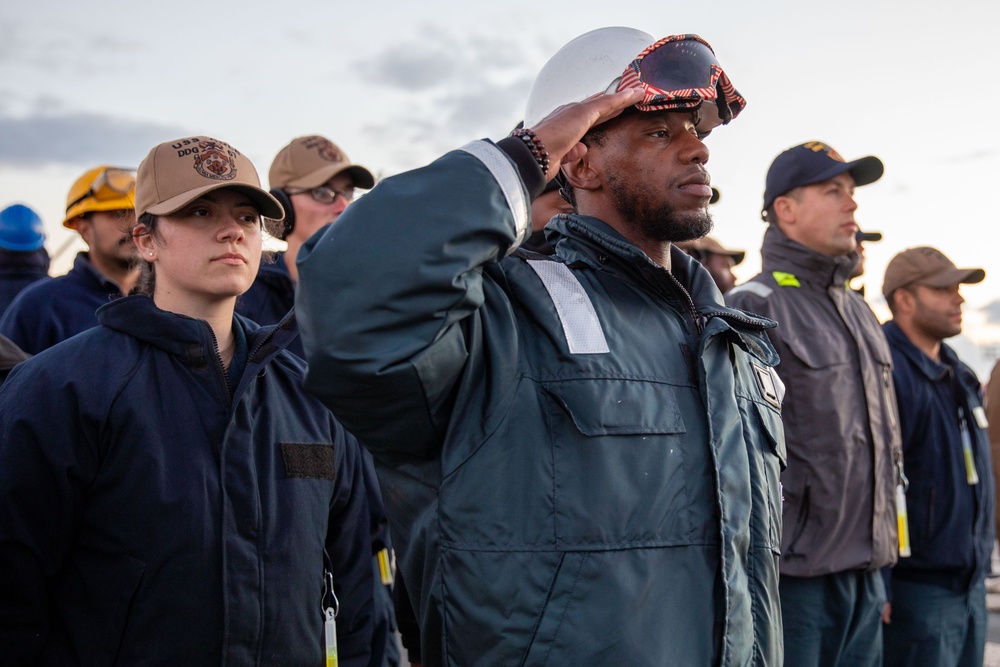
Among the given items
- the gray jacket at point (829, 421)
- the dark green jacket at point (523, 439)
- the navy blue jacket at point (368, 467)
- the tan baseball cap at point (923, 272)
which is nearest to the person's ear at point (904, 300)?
the tan baseball cap at point (923, 272)

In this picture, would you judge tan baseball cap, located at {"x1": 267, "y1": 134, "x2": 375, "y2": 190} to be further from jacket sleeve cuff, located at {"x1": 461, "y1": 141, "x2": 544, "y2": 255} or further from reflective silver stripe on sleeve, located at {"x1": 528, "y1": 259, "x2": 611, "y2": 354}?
jacket sleeve cuff, located at {"x1": 461, "y1": 141, "x2": 544, "y2": 255}

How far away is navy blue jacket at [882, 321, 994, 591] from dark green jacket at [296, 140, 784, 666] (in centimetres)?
352

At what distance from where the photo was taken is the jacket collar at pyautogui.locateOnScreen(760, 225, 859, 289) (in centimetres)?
506

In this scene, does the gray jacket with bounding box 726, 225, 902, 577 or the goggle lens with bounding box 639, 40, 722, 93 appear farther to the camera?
the gray jacket with bounding box 726, 225, 902, 577

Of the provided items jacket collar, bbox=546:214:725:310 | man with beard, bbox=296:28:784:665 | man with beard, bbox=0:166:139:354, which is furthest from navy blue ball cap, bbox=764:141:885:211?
man with beard, bbox=0:166:139:354

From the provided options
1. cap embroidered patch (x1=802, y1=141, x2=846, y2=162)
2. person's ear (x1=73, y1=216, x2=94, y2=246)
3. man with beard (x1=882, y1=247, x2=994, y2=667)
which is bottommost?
man with beard (x1=882, y1=247, x2=994, y2=667)

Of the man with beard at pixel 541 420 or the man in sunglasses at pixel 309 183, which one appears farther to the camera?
the man in sunglasses at pixel 309 183

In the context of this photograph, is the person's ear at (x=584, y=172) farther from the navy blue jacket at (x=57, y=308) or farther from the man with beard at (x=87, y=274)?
the navy blue jacket at (x=57, y=308)

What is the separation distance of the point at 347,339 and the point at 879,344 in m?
3.88

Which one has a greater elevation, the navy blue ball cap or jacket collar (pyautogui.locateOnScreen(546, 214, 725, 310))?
the navy blue ball cap

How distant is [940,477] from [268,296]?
3.68 m

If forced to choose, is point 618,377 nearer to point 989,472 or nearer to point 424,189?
point 424,189

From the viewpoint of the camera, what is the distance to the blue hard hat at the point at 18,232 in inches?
227

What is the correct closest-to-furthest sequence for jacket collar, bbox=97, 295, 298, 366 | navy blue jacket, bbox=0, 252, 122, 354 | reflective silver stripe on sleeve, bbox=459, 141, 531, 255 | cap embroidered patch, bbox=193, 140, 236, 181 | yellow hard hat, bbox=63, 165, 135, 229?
reflective silver stripe on sleeve, bbox=459, 141, 531, 255, jacket collar, bbox=97, 295, 298, 366, cap embroidered patch, bbox=193, 140, 236, 181, navy blue jacket, bbox=0, 252, 122, 354, yellow hard hat, bbox=63, 165, 135, 229
